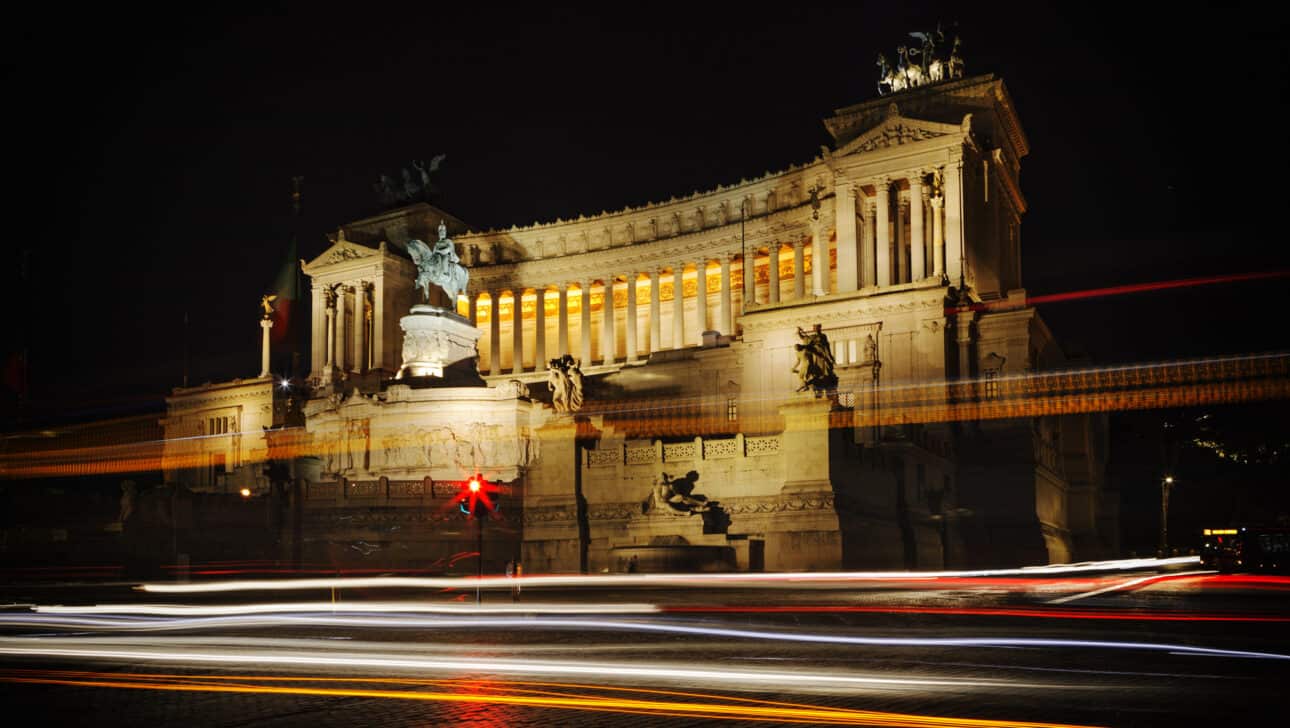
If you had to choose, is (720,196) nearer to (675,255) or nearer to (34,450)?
(675,255)

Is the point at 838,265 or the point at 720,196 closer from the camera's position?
the point at 838,265

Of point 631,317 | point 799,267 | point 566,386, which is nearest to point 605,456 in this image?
point 566,386

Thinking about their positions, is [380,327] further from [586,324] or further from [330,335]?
[586,324]

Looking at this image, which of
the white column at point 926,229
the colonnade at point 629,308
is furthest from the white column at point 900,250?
the colonnade at point 629,308

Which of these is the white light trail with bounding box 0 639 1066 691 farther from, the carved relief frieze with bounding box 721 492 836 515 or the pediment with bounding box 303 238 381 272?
the pediment with bounding box 303 238 381 272

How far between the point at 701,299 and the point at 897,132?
20697mm

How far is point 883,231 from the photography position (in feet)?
202

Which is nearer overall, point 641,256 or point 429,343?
point 429,343

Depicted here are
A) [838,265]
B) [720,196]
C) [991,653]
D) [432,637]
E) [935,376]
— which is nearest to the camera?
[991,653]

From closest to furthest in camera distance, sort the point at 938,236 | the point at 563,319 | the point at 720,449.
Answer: the point at 720,449 < the point at 938,236 < the point at 563,319

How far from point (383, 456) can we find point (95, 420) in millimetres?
45890

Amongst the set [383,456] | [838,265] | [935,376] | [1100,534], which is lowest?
[1100,534]

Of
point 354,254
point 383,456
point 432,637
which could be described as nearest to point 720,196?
point 354,254

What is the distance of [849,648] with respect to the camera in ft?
50.9
